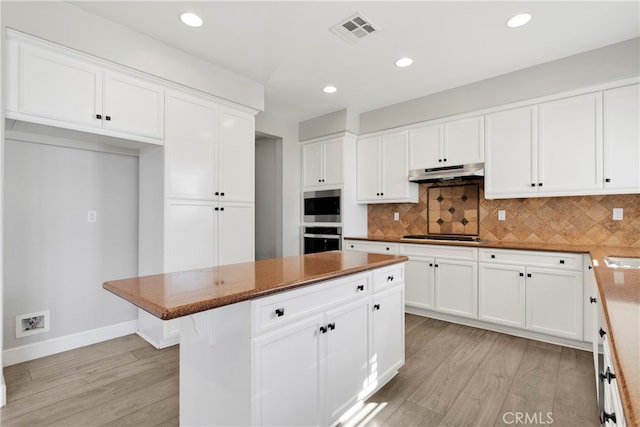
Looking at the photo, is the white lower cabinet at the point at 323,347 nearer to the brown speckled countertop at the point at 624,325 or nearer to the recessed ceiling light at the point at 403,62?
the brown speckled countertop at the point at 624,325

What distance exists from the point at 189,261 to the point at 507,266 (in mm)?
3040

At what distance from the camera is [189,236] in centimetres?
294

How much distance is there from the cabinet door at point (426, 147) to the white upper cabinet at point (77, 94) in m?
2.84

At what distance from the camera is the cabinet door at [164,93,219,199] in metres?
2.82

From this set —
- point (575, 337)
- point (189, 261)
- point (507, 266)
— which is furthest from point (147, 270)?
point (575, 337)

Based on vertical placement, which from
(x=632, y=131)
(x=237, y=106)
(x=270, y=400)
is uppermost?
(x=237, y=106)

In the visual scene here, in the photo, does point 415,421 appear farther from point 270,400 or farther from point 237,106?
point 237,106

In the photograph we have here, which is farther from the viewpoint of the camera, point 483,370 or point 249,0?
point 483,370

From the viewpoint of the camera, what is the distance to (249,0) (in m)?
2.19

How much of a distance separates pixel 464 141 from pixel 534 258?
1434mm

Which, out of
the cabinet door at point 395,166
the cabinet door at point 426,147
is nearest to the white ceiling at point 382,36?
the cabinet door at point 426,147

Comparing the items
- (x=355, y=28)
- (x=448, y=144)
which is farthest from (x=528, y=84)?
(x=355, y=28)

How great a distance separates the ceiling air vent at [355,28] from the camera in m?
2.40

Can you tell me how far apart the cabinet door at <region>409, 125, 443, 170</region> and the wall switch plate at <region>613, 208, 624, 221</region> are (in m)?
1.66
